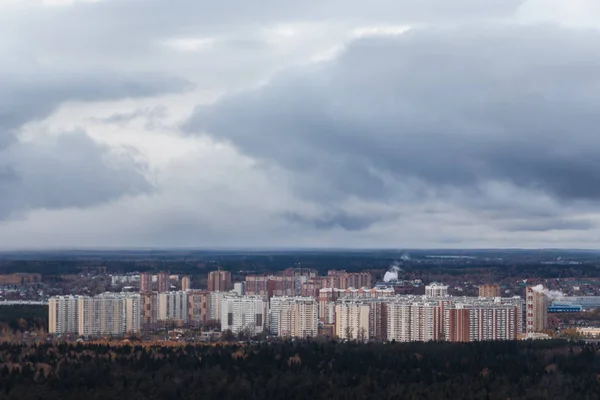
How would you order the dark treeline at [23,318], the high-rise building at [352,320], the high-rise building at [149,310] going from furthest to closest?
the high-rise building at [149,310]
the dark treeline at [23,318]
the high-rise building at [352,320]

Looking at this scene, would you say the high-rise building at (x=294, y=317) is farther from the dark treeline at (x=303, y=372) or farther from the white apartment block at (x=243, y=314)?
the dark treeline at (x=303, y=372)

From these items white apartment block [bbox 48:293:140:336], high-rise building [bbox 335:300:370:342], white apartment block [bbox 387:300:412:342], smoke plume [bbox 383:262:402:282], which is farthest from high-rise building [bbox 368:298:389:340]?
smoke plume [bbox 383:262:402:282]

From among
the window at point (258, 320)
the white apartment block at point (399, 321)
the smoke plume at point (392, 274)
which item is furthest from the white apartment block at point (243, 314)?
the smoke plume at point (392, 274)

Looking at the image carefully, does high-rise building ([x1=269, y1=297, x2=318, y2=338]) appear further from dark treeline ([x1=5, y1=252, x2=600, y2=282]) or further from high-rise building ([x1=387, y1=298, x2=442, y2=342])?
dark treeline ([x1=5, y1=252, x2=600, y2=282])

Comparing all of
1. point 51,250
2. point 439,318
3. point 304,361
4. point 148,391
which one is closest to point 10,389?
point 148,391

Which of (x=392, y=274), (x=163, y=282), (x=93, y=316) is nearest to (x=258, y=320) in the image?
(x=93, y=316)

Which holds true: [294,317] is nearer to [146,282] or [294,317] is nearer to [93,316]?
[93,316]
